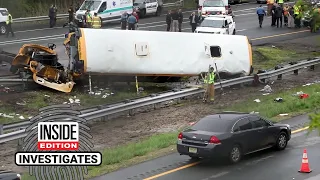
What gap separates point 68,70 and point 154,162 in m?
11.1

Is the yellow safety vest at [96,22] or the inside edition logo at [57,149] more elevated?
the inside edition logo at [57,149]

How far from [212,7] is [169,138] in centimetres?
2856

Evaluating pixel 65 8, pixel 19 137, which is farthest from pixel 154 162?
pixel 65 8

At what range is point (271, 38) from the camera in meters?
42.6

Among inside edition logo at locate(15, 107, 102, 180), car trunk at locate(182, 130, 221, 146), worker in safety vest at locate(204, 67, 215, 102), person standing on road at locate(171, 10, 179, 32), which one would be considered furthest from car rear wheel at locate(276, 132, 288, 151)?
person standing on road at locate(171, 10, 179, 32)

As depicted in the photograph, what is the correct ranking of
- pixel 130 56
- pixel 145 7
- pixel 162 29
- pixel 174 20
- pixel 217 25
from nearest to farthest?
1. pixel 130 56
2. pixel 217 25
3. pixel 174 20
4. pixel 162 29
5. pixel 145 7

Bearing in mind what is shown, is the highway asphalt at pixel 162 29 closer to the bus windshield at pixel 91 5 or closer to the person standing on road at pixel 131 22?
the bus windshield at pixel 91 5

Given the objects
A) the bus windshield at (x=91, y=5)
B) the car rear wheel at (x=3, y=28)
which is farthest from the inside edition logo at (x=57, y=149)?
the bus windshield at (x=91, y=5)

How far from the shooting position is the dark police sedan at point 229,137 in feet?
57.0

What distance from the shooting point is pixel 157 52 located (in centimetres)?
2825

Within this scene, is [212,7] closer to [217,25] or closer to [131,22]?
[217,25]

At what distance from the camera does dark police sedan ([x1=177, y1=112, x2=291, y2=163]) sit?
1736cm

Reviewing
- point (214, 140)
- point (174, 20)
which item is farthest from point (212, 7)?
point (214, 140)

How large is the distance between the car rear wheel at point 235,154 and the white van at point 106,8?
93.2 feet
